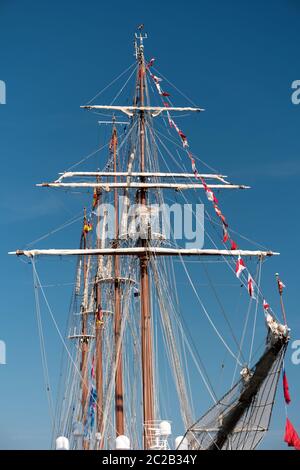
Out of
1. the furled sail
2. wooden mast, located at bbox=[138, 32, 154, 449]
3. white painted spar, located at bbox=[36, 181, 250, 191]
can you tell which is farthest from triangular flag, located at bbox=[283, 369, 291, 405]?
white painted spar, located at bbox=[36, 181, 250, 191]

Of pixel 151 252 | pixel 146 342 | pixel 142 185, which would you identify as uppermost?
pixel 142 185

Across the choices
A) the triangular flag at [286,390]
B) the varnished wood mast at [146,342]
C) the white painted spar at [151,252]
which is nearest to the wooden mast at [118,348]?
the varnished wood mast at [146,342]

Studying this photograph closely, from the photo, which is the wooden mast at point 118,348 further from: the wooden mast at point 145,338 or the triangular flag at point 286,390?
the triangular flag at point 286,390

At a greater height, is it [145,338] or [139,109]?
[139,109]

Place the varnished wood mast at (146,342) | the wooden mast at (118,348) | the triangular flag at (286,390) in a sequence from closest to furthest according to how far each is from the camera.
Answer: the triangular flag at (286,390), the varnished wood mast at (146,342), the wooden mast at (118,348)

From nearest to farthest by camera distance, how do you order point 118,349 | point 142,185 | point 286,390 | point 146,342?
point 286,390 < point 146,342 < point 118,349 < point 142,185

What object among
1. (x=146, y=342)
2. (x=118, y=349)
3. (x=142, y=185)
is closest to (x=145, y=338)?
(x=146, y=342)

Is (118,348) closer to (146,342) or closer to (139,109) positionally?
(146,342)

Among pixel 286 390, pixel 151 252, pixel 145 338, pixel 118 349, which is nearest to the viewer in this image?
pixel 286 390

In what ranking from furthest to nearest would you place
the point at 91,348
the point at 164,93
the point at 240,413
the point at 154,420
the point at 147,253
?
the point at 91,348 → the point at 164,93 → the point at 147,253 → the point at 154,420 → the point at 240,413
